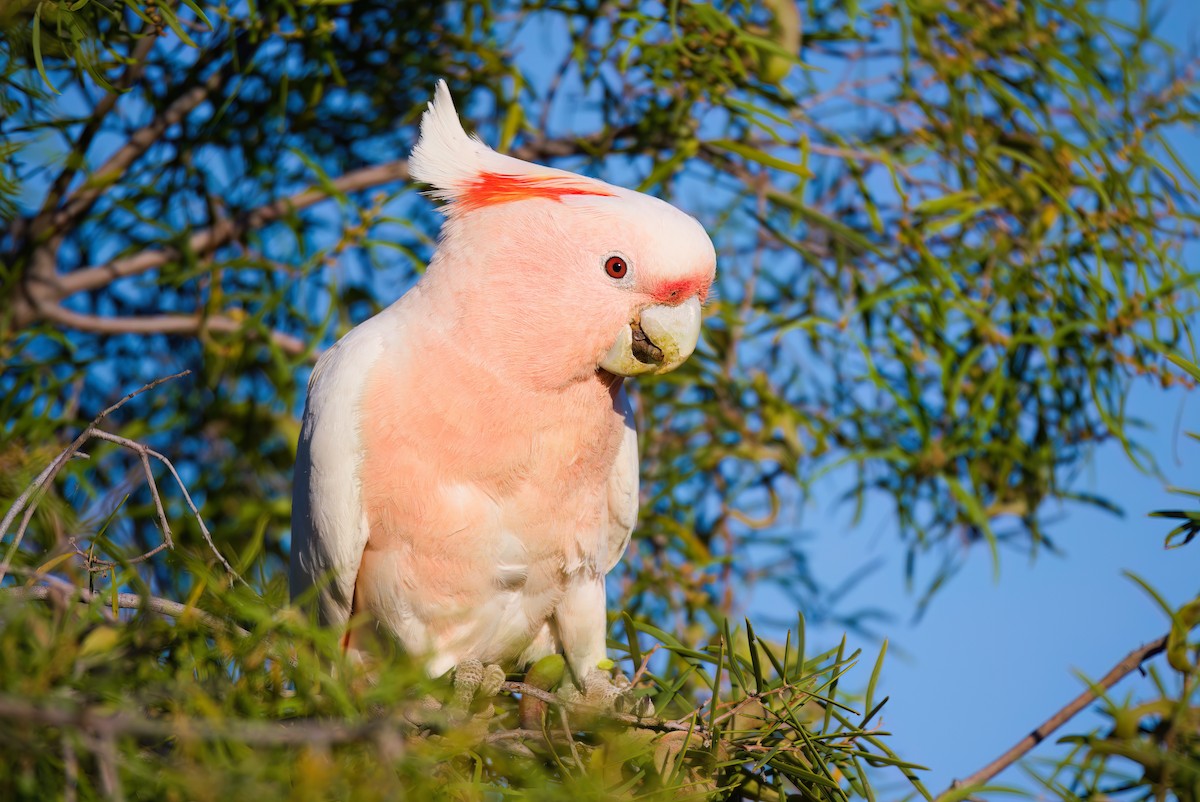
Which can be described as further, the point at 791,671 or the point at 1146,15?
the point at 1146,15

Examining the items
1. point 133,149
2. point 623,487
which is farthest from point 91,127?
point 623,487

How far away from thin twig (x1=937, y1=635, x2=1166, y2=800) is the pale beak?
0.72 meters

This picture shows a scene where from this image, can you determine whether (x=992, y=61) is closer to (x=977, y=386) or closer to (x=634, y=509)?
(x=977, y=386)

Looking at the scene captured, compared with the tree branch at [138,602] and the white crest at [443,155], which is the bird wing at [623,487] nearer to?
the white crest at [443,155]


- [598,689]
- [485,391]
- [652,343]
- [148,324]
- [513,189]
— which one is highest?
[513,189]

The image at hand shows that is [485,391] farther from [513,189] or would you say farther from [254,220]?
[254,220]

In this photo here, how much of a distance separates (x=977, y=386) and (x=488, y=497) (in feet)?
4.77

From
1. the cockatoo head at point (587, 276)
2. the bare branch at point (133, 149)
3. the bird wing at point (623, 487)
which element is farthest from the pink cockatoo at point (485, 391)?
the bare branch at point (133, 149)

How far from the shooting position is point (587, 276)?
1.60 meters

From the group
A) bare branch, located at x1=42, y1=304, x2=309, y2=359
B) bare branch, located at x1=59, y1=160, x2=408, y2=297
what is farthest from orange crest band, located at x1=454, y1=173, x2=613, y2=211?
bare branch, located at x1=42, y1=304, x2=309, y2=359

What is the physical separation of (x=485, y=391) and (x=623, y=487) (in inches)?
16.2

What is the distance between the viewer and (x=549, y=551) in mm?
1725

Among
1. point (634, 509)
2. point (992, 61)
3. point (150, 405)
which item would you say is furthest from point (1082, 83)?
point (150, 405)

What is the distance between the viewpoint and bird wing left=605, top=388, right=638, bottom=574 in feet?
6.23
